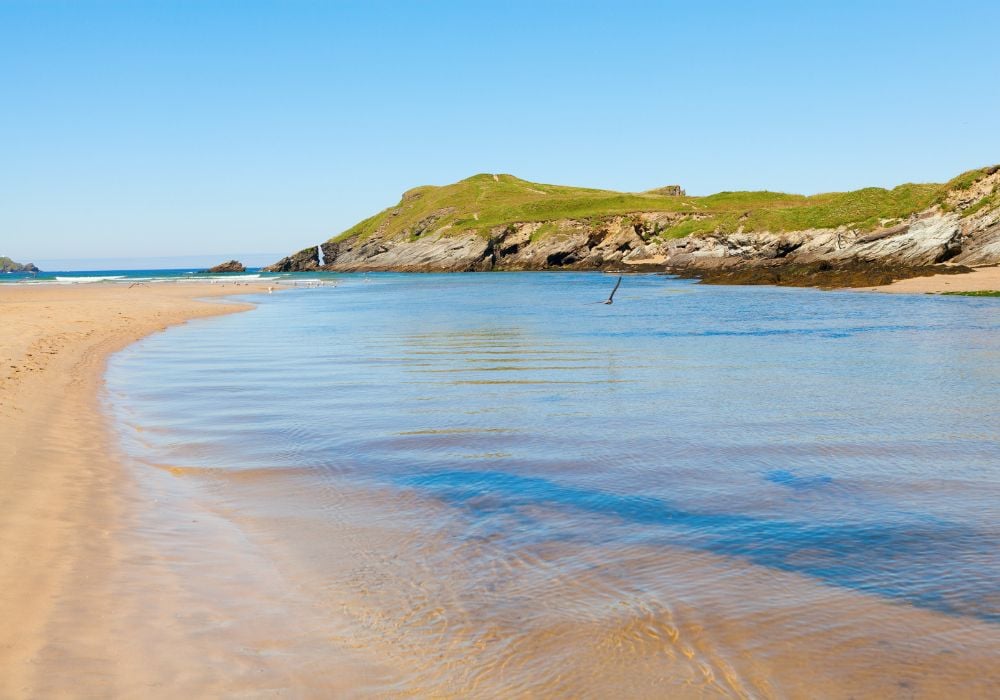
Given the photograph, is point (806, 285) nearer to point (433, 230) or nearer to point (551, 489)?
point (551, 489)

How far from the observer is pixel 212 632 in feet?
15.8

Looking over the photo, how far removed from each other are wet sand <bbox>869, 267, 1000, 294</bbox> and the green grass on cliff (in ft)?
44.4

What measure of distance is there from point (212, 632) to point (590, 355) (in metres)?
17.1

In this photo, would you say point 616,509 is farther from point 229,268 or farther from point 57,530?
point 229,268

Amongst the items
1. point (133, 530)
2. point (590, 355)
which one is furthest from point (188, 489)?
point (590, 355)

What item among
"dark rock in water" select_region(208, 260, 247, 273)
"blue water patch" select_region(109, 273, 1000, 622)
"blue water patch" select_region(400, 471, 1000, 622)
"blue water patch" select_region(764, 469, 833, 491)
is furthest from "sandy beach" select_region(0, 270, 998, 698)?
"dark rock in water" select_region(208, 260, 247, 273)

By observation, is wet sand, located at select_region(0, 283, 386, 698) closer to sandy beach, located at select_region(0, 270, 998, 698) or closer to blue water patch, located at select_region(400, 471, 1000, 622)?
sandy beach, located at select_region(0, 270, 998, 698)

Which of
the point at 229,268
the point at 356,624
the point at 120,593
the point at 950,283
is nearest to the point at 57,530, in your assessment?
the point at 120,593

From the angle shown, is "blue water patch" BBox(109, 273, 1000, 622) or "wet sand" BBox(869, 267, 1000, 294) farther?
"wet sand" BBox(869, 267, 1000, 294)

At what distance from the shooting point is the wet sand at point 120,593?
13.8 ft

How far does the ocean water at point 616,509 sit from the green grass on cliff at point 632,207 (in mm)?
57328

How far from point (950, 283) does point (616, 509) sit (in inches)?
1848

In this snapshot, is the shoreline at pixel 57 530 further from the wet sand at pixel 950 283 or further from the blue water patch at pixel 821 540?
the wet sand at pixel 950 283

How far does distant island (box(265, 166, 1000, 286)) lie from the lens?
57.2 m
